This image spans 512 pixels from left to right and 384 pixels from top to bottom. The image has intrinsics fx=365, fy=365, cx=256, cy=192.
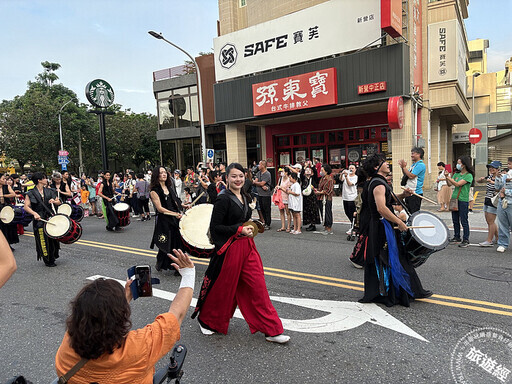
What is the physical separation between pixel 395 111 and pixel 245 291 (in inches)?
473

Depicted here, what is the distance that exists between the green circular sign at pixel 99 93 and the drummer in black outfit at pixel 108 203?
7.40 metres

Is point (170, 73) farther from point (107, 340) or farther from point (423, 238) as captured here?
point (107, 340)

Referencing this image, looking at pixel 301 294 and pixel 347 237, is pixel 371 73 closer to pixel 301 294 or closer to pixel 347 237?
pixel 347 237

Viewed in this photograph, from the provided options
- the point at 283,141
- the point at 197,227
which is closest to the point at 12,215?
the point at 197,227

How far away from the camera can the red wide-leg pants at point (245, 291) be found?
3604 mm

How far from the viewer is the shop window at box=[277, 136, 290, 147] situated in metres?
21.3

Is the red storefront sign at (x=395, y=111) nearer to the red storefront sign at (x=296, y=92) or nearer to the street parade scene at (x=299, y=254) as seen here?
the street parade scene at (x=299, y=254)

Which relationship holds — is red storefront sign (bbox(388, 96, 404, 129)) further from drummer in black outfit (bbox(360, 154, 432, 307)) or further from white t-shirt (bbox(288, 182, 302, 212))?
drummer in black outfit (bbox(360, 154, 432, 307))

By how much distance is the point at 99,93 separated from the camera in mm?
18047

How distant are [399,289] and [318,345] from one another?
1380mm

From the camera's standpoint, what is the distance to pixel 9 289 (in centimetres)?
573

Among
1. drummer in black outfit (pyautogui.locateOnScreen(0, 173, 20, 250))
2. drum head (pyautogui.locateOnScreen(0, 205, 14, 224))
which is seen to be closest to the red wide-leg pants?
drum head (pyautogui.locateOnScreen(0, 205, 14, 224))

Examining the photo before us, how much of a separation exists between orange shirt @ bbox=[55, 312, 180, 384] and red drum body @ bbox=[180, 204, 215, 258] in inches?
108

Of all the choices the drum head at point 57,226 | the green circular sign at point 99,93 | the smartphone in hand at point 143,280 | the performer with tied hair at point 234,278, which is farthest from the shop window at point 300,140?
the smartphone in hand at point 143,280
